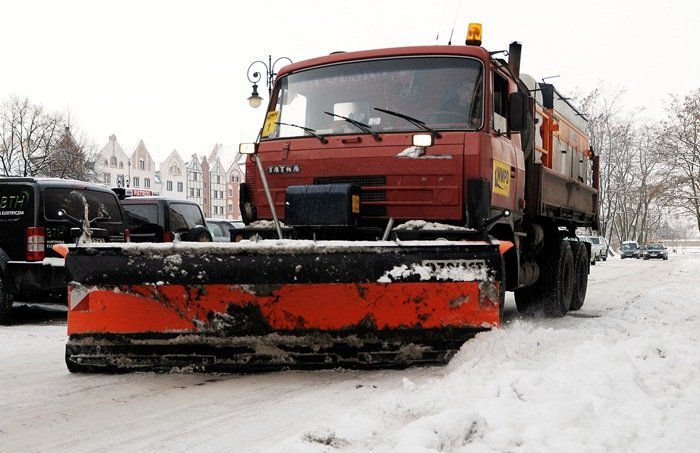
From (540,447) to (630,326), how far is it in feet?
16.4

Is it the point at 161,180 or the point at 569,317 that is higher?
the point at 161,180

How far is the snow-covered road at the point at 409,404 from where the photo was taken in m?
3.36

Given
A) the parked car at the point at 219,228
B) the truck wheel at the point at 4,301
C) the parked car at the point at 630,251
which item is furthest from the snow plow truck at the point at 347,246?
the parked car at the point at 630,251

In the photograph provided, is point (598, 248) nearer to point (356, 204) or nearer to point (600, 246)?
point (600, 246)

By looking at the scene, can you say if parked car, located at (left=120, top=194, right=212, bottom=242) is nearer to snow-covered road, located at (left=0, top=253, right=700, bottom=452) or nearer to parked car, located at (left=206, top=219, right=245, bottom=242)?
parked car, located at (left=206, top=219, right=245, bottom=242)

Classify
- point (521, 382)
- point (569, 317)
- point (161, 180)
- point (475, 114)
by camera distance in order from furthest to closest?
point (161, 180)
point (569, 317)
point (475, 114)
point (521, 382)

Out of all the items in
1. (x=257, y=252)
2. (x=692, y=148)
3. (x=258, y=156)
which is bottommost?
(x=257, y=252)

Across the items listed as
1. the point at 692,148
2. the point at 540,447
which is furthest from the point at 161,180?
the point at 540,447

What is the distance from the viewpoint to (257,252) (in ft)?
16.4

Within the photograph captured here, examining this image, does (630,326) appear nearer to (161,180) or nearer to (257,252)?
(257,252)

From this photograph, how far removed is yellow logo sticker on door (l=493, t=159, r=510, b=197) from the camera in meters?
6.16

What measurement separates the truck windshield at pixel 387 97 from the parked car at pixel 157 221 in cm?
565

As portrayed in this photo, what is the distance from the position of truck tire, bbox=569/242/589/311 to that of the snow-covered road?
4753 millimetres

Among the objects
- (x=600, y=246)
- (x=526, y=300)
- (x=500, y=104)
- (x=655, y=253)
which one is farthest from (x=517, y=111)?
(x=655, y=253)
